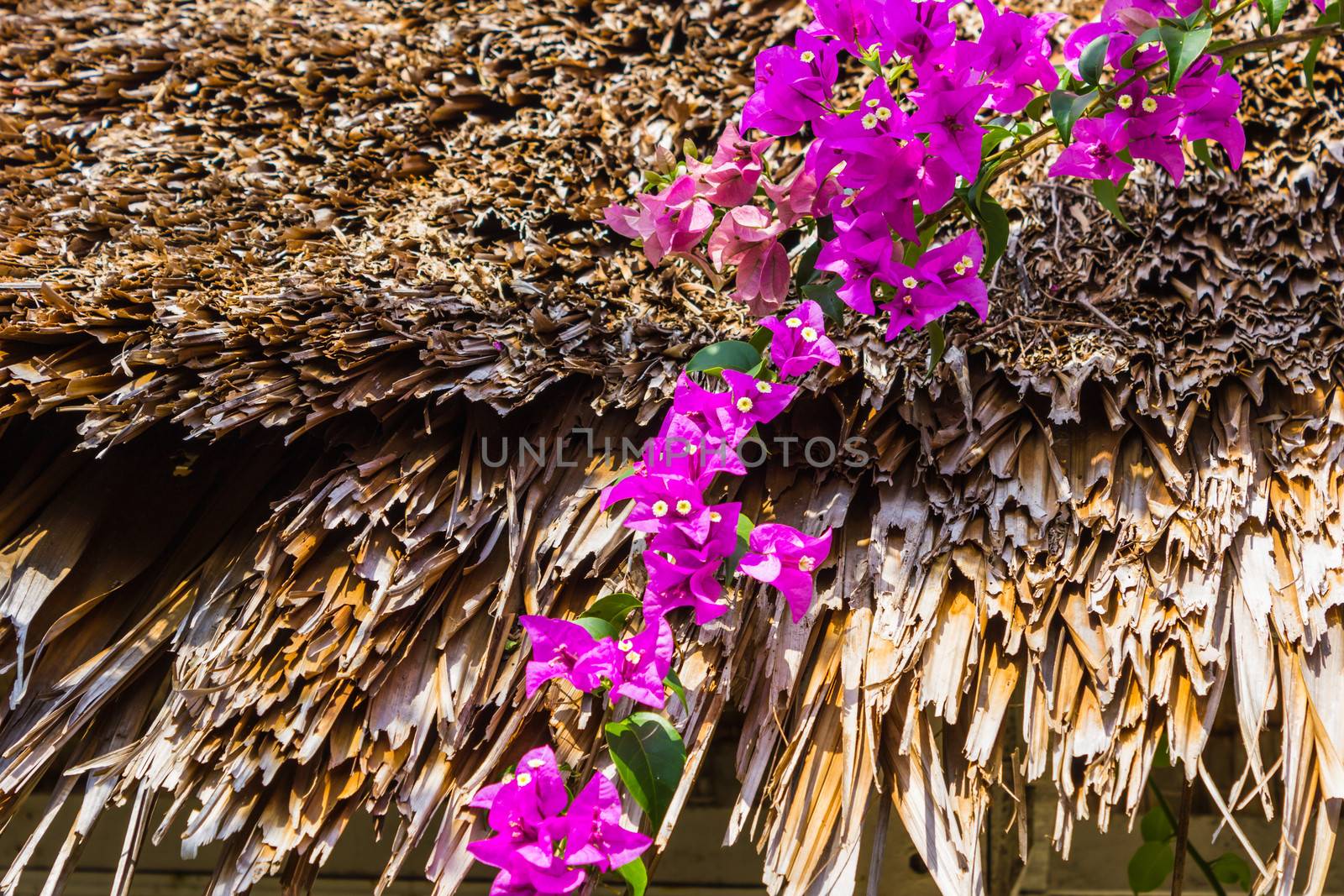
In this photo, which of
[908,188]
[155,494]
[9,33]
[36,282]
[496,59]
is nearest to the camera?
[908,188]

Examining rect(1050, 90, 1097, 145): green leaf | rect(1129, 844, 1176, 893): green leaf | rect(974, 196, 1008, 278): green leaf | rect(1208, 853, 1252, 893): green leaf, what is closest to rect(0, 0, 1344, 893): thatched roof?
rect(974, 196, 1008, 278): green leaf

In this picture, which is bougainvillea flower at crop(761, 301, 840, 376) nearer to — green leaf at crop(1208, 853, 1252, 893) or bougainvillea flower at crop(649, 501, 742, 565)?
bougainvillea flower at crop(649, 501, 742, 565)

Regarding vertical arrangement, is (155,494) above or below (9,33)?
below

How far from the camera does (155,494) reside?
1.12 meters

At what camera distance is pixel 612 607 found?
824 millimetres

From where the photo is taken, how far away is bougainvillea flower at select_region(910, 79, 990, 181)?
2.50ft

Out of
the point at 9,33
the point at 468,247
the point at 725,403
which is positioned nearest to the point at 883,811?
the point at 725,403

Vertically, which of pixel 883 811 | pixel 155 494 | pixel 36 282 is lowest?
pixel 883 811

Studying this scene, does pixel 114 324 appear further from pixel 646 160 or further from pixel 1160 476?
pixel 1160 476

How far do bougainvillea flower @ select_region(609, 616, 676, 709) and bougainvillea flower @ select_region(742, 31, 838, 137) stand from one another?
0.46m

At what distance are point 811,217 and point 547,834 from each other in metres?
0.60

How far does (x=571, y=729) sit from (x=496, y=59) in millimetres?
999

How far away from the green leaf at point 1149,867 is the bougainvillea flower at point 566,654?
861 mm

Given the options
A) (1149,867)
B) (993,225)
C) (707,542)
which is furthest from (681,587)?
(1149,867)
